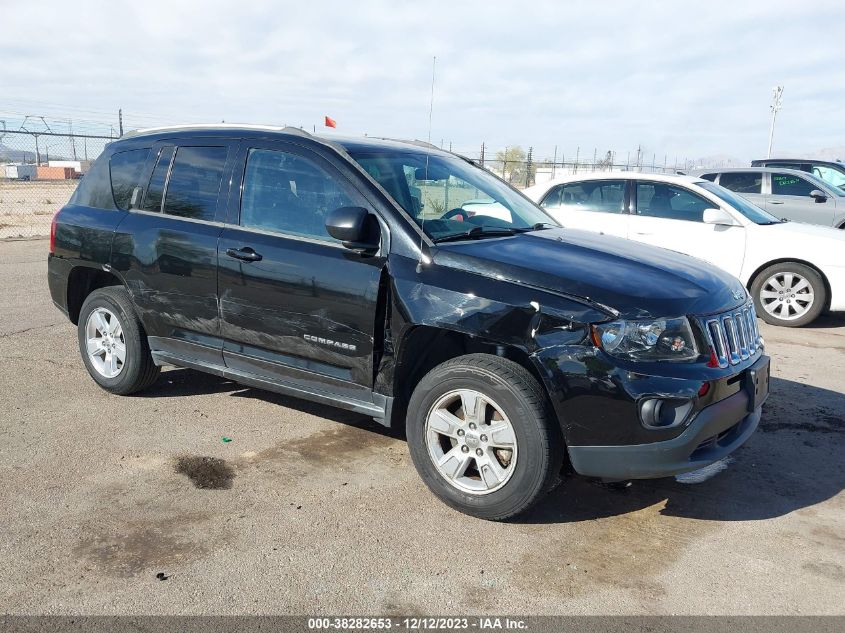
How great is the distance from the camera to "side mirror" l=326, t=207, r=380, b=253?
3840 mm

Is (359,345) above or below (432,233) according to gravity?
below

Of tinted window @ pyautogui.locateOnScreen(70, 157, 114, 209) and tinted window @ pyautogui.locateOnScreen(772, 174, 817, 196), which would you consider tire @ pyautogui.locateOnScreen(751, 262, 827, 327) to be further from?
tinted window @ pyautogui.locateOnScreen(70, 157, 114, 209)

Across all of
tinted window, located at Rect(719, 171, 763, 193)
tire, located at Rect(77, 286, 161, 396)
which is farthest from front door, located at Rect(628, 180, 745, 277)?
tire, located at Rect(77, 286, 161, 396)

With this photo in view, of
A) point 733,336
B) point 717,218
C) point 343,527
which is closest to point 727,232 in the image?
point 717,218

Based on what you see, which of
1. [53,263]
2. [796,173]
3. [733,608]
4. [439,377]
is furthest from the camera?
[796,173]

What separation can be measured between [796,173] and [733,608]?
1121cm

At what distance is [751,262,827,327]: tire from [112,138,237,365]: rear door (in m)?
6.49

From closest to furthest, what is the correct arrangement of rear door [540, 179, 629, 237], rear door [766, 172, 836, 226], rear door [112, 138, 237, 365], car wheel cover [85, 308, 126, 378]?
rear door [112, 138, 237, 365] < car wheel cover [85, 308, 126, 378] < rear door [540, 179, 629, 237] < rear door [766, 172, 836, 226]

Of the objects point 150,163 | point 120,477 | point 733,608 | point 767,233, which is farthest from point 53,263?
point 767,233

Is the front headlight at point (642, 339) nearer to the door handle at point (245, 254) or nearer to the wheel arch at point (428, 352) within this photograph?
the wheel arch at point (428, 352)

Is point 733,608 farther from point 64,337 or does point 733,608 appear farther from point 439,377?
point 64,337

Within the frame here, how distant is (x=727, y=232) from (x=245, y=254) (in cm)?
625

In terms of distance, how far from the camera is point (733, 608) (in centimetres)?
301

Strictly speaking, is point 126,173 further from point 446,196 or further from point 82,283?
point 446,196
